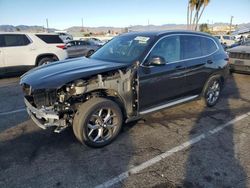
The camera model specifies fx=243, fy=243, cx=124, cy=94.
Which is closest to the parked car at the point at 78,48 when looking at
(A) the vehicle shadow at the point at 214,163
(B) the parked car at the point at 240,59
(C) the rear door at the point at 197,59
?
(B) the parked car at the point at 240,59

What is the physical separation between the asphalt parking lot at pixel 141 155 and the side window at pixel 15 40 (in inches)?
194

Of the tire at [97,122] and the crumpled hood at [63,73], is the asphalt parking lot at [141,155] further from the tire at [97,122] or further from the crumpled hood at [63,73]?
the crumpled hood at [63,73]

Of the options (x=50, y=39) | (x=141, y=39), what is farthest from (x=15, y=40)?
(x=141, y=39)

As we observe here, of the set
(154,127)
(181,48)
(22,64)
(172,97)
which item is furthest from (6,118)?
(22,64)

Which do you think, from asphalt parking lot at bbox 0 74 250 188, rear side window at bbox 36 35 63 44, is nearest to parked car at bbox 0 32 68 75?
rear side window at bbox 36 35 63 44

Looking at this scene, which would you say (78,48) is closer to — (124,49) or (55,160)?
(124,49)

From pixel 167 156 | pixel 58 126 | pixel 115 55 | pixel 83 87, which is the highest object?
pixel 115 55

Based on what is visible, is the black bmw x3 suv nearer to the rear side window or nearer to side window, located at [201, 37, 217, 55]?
side window, located at [201, 37, 217, 55]

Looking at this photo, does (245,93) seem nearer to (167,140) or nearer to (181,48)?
(181,48)

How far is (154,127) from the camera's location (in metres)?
4.69

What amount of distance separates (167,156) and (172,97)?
58.1 inches

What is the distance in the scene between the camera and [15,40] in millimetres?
9422

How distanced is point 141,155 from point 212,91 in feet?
10.1

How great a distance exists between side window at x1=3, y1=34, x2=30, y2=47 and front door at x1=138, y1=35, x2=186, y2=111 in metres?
6.98
